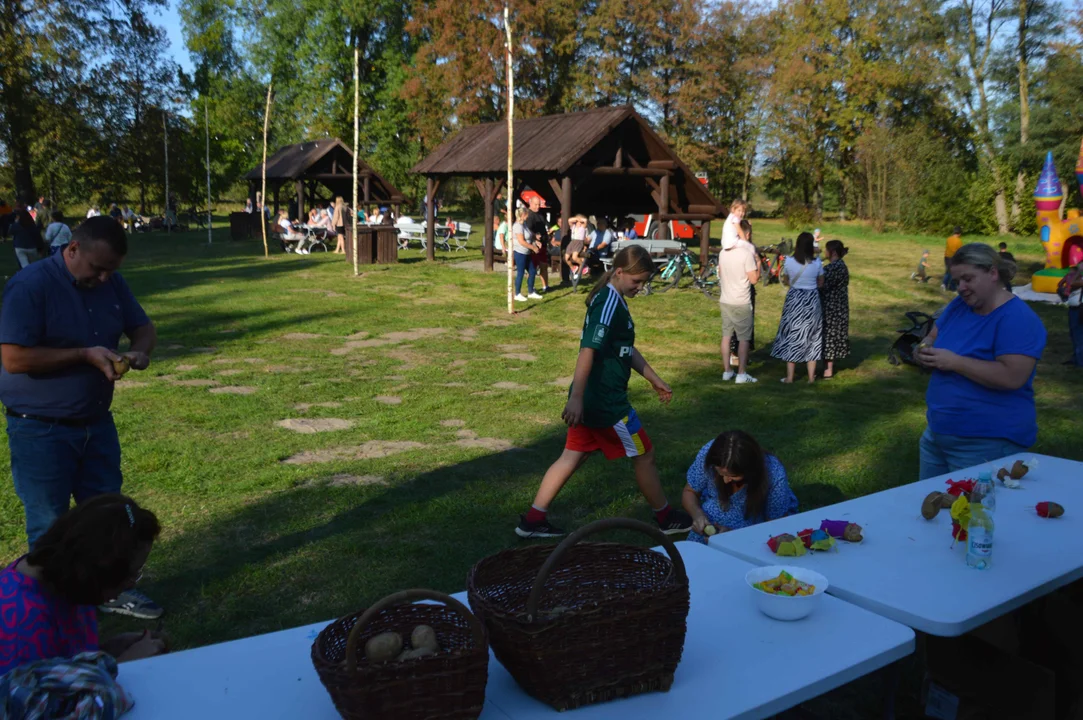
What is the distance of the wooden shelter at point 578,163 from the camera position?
18766mm

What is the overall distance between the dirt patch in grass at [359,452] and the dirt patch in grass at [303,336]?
16.9 ft

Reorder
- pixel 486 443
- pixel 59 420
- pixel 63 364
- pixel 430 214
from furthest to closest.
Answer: pixel 430 214
pixel 486 443
pixel 59 420
pixel 63 364

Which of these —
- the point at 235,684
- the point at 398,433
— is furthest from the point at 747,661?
the point at 398,433

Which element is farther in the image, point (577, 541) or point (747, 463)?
point (747, 463)

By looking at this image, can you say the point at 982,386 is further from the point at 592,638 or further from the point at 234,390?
the point at 234,390

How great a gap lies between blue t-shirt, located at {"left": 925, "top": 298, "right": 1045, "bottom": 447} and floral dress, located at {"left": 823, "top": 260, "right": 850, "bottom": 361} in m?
5.87

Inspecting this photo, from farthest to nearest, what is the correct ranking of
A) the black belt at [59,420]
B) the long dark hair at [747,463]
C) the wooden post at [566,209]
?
the wooden post at [566,209]
the long dark hair at [747,463]
the black belt at [59,420]

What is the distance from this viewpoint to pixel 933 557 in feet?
10.00

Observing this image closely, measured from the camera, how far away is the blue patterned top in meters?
4.08

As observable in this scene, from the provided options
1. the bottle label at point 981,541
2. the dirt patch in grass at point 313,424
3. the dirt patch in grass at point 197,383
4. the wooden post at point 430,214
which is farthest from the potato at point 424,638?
the wooden post at point 430,214

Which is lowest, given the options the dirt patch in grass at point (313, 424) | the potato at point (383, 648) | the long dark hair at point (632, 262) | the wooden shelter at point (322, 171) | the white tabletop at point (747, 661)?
the dirt patch in grass at point (313, 424)

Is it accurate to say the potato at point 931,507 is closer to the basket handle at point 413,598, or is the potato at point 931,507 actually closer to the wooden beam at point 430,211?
the basket handle at point 413,598

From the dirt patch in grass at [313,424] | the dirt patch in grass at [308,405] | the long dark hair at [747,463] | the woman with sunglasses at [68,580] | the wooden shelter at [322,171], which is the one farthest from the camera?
the wooden shelter at [322,171]

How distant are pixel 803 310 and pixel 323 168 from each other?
82.6 feet
